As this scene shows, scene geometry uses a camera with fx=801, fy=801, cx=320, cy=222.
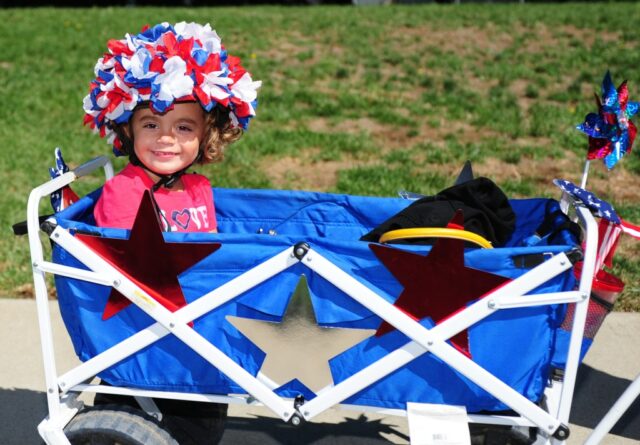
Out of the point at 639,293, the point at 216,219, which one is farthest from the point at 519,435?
the point at 639,293

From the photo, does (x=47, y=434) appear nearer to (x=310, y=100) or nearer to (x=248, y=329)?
(x=248, y=329)

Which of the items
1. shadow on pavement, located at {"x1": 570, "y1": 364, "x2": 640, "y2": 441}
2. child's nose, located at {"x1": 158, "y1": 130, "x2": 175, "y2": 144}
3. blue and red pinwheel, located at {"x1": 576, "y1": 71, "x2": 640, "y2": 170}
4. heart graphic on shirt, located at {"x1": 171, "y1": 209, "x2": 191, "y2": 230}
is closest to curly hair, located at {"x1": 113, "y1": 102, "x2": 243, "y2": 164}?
child's nose, located at {"x1": 158, "y1": 130, "x2": 175, "y2": 144}

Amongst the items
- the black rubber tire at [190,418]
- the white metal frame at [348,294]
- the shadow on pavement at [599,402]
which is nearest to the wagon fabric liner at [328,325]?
the white metal frame at [348,294]

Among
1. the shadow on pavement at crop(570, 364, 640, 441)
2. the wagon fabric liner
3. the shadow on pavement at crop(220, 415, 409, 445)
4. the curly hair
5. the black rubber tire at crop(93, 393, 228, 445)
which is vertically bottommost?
the shadow on pavement at crop(220, 415, 409, 445)

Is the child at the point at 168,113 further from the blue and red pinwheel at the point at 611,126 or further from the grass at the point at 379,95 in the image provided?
the grass at the point at 379,95

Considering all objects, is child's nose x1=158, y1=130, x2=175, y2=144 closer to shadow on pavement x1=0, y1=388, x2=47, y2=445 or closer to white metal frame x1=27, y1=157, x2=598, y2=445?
white metal frame x1=27, y1=157, x2=598, y2=445

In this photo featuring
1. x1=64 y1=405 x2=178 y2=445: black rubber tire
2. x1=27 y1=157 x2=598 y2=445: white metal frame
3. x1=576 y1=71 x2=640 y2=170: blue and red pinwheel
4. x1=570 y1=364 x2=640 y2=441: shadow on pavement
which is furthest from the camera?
x1=570 y1=364 x2=640 y2=441: shadow on pavement

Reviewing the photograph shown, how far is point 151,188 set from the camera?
296cm

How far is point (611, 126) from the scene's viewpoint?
8.80 feet

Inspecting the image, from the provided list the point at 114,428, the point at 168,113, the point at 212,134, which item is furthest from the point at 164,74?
the point at 114,428

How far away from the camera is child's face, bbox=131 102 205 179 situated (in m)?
2.94

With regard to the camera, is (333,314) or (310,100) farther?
(310,100)

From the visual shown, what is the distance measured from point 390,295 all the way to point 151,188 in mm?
1091

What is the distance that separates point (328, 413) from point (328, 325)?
3.97 feet
